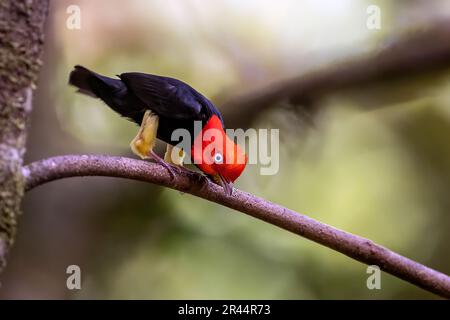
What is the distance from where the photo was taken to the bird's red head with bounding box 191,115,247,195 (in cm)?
312

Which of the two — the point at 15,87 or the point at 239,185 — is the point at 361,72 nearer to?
the point at 239,185

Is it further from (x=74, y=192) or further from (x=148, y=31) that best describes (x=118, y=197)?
(x=148, y=31)

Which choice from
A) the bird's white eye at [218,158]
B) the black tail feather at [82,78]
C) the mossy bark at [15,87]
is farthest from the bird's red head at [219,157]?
the mossy bark at [15,87]

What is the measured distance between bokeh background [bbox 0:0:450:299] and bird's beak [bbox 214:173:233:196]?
7.38 feet

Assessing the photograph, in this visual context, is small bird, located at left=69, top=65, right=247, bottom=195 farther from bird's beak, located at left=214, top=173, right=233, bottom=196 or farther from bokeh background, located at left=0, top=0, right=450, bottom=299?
bokeh background, located at left=0, top=0, right=450, bottom=299

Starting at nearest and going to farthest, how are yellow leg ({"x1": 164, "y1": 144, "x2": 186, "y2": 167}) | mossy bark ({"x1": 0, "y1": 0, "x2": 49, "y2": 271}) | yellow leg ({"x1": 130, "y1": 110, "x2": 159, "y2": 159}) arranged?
mossy bark ({"x1": 0, "y1": 0, "x2": 49, "y2": 271})
yellow leg ({"x1": 130, "y1": 110, "x2": 159, "y2": 159})
yellow leg ({"x1": 164, "y1": 144, "x2": 186, "y2": 167})

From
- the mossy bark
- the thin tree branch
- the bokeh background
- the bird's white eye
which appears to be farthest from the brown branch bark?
the mossy bark

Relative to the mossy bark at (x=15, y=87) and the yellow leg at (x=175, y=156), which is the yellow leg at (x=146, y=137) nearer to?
the yellow leg at (x=175, y=156)

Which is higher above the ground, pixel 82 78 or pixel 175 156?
pixel 82 78

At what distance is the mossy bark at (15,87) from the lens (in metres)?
1.82

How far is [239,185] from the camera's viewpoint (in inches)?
235

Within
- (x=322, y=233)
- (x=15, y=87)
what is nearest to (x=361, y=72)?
(x=322, y=233)

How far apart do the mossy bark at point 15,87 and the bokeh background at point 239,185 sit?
333 cm

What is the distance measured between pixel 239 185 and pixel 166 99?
8.38ft
